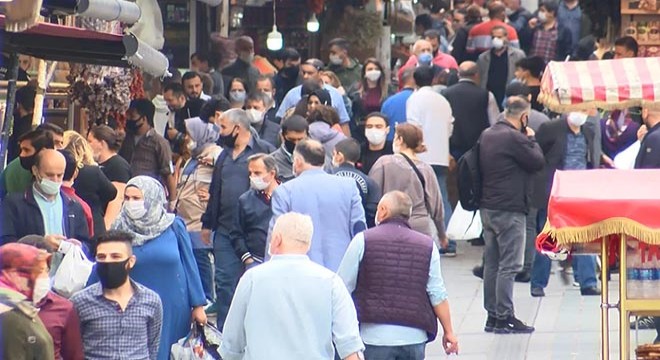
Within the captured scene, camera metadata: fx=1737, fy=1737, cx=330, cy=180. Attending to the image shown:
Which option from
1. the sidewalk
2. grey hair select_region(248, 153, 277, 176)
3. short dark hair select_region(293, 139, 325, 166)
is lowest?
the sidewalk

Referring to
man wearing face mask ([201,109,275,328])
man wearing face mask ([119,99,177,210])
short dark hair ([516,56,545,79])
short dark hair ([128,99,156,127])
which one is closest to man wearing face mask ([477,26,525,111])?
short dark hair ([516,56,545,79])

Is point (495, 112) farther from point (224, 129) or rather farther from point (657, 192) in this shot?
point (657, 192)

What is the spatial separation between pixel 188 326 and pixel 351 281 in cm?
115

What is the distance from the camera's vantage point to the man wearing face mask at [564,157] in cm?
1631

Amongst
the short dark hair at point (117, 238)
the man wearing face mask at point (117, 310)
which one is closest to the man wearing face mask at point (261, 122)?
the short dark hair at point (117, 238)

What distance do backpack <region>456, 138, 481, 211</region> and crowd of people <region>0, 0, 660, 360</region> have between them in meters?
0.09

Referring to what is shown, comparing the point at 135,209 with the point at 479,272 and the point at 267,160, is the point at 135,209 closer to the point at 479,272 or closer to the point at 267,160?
the point at 267,160

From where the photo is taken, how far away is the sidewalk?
45.3 ft

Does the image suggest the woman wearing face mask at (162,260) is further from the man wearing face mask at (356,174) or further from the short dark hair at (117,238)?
the man wearing face mask at (356,174)

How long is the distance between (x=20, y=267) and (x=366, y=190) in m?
4.73

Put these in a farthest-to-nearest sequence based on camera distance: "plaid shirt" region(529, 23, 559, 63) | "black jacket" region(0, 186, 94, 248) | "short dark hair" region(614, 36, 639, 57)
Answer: "plaid shirt" region(529, 23, 559, 63) → "short dark hair" region(614, 36, 639, 57) → "black jacket" region(0, 186, 94, 248)

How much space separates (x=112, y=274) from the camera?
32.8 ft

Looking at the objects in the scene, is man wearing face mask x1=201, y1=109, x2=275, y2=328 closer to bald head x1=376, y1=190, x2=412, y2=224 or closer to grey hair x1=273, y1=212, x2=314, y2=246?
bald head x1=376, y1=190, x2=412, y2=224

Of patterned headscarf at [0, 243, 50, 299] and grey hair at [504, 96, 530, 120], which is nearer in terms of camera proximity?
patterned headscarf at [0, 243, 50, 299]
